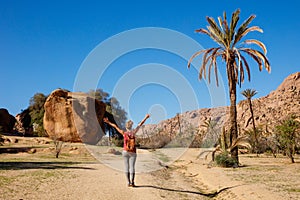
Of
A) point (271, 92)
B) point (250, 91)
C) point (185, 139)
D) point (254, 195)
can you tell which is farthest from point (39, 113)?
point (271, 92)

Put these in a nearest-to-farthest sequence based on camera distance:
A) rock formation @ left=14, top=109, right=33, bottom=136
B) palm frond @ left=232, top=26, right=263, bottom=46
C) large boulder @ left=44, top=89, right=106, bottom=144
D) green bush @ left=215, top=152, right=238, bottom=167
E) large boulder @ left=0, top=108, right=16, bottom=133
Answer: green bush @ left=215, top=152, right=238, bottom=167 → palm frond @ left=232, top=26, right=263, bottom=46 → large boulder @ left=44, top=89, right=106, bottom=144 → large boulder @ left=0, top=108, right=16, bottom=133 → rock formation @ left=14, top=109, right=33, bottom=136

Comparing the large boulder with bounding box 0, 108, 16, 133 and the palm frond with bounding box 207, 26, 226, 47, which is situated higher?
the palm frond with bounding box 207, 26, 226, 47

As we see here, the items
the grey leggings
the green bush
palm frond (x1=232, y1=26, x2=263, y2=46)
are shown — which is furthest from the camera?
palm frond (x1=232, y1=26, x2=263, y2=46)

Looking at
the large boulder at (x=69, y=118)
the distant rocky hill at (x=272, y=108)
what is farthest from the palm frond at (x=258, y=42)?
the distant rocky hill at (x=272, y=108)

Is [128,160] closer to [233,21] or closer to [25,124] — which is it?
[233,21]

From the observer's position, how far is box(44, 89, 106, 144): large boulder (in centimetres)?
3966

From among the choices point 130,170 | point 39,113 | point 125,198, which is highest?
point 39,113

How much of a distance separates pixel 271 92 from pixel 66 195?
392 feet

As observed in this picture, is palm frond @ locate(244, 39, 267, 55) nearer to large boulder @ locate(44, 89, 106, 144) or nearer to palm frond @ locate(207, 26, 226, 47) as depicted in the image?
palm frond @ locate(207, 26, 226, 47)

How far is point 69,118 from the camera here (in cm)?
4016

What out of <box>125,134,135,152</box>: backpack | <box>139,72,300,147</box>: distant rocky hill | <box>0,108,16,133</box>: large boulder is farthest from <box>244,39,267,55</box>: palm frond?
<box>139,72,300,147</box>: distant rocky hill

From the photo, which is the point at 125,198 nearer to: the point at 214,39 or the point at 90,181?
the point at 90,181

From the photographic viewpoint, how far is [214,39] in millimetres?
23188

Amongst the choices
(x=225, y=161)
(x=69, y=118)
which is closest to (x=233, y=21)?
(x=225, y=161)
